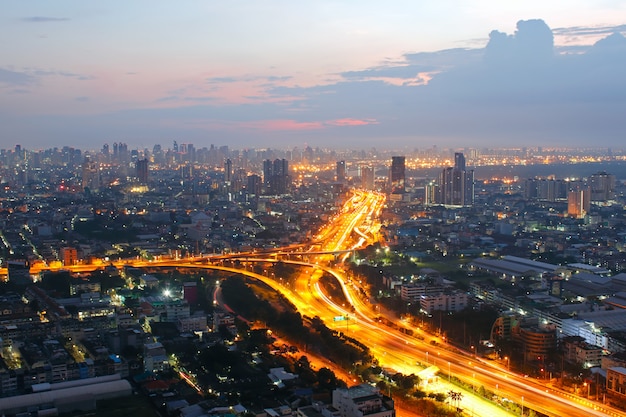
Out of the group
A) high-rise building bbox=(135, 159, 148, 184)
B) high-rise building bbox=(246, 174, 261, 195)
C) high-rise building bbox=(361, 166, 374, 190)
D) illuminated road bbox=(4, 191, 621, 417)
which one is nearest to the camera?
illuminated road bbox=(4, 191, 621, 417)

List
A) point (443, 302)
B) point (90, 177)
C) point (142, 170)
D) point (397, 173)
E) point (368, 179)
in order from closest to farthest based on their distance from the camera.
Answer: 1. point (443, 302)
2. point (397, 173)
3. point (90, 177)
4. point (142, 170)
5. point (368, 179)

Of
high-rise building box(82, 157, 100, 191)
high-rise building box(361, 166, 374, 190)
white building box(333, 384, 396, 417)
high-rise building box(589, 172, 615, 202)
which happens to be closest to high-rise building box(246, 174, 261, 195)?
high-rise building box(361, 166, 374, 190)

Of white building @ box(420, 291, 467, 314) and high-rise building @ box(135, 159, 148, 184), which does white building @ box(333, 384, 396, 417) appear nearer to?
white building @ box(420, 291, 467, 314)

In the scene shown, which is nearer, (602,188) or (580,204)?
(580,204)

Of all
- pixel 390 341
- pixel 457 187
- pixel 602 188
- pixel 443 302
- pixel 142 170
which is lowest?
pixel 390 341

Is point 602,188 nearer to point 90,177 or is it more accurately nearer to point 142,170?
point 142,170

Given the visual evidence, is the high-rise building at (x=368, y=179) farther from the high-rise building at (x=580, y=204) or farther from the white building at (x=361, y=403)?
the white building at (x=361, y=403)

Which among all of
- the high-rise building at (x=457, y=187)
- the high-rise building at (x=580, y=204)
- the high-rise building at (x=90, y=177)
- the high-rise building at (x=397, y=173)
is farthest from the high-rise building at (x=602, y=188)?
the high-rise building at (x=90, y=177)

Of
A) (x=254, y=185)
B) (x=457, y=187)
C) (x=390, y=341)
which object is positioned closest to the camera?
(x=390, y=341)

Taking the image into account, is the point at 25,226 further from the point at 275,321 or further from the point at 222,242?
the point at 275,321

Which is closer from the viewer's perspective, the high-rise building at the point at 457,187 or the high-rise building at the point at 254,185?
the high-rise building at the point at 457,187

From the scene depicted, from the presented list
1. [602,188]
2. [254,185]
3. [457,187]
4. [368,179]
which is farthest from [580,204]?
[254,185]
